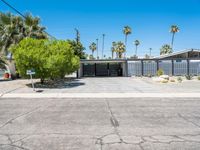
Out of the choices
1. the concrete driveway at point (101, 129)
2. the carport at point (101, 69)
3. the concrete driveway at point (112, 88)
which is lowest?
the concrete driveway at point (101, 129)

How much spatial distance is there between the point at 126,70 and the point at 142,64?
282cm

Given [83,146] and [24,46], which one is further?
[24,46]

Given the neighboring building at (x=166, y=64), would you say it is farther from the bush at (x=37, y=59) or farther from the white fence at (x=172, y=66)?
the bush at (x=37, y=59)

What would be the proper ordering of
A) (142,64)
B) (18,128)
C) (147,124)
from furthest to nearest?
(142,64), (147,124), (18,128)

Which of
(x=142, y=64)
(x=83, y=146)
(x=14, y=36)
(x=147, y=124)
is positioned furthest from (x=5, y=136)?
(x=142, y=64)

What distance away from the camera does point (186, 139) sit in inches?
283

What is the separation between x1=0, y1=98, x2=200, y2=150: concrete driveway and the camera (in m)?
6.66

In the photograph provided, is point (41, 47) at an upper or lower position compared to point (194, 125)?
upper

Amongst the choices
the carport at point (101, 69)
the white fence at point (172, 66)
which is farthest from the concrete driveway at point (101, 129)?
the carport at point (101, 69)

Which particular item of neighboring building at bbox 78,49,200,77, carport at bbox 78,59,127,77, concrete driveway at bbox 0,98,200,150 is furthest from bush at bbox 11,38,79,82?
carport at bbox 78,59,127,77

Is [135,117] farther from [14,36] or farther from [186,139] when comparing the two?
[14,36]

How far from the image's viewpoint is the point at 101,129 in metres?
8.37

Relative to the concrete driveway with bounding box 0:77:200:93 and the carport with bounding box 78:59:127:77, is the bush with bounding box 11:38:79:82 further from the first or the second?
the carport with bounding box 78:59:127:77

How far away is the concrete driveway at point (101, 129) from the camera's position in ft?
21.9
